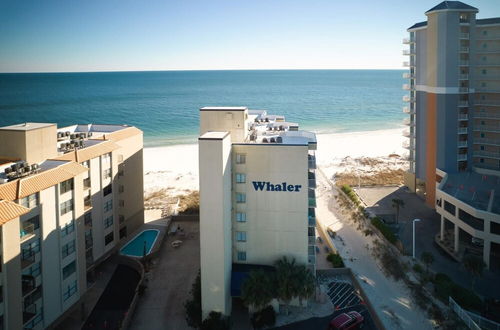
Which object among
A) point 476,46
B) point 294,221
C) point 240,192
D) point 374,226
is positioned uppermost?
point 476,46

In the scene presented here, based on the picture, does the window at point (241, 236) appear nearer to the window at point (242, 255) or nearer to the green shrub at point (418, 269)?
the window at point (242, 255)

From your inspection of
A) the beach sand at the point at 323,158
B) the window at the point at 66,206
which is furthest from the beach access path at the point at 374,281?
the beach sand at the point at 323,158

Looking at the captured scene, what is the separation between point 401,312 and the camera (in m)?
28.6

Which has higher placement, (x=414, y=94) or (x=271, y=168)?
(x=414, y=94)

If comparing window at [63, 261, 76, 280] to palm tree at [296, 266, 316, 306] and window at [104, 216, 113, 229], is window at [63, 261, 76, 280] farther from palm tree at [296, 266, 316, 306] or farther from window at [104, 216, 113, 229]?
palm tree at [296, 266, 316, 306]

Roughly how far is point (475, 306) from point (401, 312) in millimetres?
4658

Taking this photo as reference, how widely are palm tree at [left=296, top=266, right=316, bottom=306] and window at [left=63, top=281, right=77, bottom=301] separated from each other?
15358 mm

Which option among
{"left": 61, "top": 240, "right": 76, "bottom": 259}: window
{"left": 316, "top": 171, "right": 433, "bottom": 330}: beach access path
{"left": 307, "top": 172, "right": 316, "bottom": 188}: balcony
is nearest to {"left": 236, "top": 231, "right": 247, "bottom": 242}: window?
{"left": 307, "top": 172, "right": 316, "bottom": 188}: balcony

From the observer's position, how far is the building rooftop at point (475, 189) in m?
35.8

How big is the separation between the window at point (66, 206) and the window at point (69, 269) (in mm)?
3712

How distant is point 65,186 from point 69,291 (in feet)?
23.6

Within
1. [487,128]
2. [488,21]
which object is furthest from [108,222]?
[488,21]

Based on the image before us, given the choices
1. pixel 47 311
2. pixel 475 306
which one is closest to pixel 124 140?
pixel 47 311

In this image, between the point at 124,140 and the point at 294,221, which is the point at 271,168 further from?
the point at 124,140
